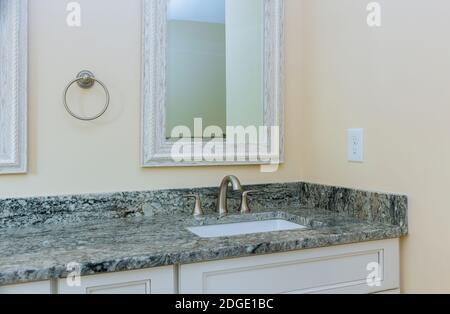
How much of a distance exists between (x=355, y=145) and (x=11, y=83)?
115 cm

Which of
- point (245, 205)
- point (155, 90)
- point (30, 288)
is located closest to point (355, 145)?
point (245, 205)

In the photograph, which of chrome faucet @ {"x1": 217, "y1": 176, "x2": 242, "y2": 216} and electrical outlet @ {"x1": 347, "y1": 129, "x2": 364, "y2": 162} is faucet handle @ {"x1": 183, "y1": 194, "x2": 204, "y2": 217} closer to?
chrome faucet @ {"x1": 217, "y1": 176, "x2": 242, "y2": 216}

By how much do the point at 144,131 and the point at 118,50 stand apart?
293mm

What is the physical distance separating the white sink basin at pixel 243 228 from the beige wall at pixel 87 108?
214 mm

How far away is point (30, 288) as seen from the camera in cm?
87

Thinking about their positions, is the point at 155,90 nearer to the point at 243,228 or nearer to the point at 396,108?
the point at 243,228

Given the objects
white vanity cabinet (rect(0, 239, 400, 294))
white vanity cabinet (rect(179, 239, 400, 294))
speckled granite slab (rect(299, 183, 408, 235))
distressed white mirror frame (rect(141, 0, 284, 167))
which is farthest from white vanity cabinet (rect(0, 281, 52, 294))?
speckled granite slab (rect(299, 183, 408, 235))

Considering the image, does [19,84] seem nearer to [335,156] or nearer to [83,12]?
[83,12]

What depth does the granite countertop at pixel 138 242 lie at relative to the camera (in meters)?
0.90

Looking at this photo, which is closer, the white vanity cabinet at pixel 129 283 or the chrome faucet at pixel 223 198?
the white vanity cabinet at pixel 129 283

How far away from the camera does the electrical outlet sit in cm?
140

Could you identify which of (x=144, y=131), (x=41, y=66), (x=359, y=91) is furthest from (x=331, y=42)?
(x=41, y=66)

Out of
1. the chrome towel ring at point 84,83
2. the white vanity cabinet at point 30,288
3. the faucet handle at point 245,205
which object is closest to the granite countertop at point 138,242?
the white vanity cabinet at point 30,288

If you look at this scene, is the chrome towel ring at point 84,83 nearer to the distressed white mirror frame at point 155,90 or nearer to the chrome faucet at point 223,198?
the distressed white mirror frame at point 155,90
